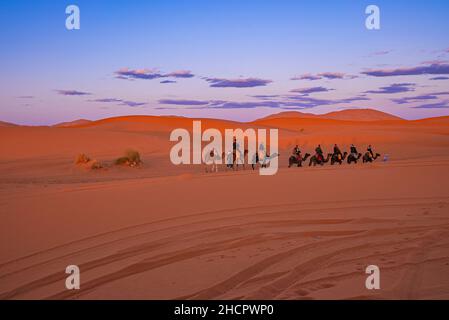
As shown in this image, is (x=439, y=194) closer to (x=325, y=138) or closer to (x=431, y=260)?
(x=431, y=260)

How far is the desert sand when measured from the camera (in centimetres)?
528

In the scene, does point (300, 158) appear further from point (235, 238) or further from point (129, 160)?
point (235, 238)

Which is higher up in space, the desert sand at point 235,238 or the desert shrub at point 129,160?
the desert shrub at point 129,160

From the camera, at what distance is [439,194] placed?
11.1 m

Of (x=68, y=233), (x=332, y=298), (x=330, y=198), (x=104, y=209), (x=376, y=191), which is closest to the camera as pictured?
(x=332, y=298)

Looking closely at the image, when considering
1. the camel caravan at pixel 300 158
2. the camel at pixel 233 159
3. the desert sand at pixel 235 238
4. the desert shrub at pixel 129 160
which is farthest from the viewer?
the desert shrub at pixel 129 160

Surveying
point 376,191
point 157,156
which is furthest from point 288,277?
point 157,156

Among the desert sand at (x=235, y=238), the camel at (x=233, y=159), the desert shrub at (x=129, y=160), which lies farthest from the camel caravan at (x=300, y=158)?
the desert sand at (x=235, y=238)

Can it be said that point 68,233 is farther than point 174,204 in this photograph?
No

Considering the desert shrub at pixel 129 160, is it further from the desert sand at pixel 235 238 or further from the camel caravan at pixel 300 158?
the desert sand at pixel 235 238

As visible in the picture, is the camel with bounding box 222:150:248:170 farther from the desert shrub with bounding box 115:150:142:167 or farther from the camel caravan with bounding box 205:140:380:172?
the desert shrub with bounding box 115:150:142:167

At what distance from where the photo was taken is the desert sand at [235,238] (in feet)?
17.3

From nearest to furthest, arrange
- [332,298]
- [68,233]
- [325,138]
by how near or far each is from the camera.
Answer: [332,298] → [68,233] → [325,138]

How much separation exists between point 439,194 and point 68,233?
8467mm
